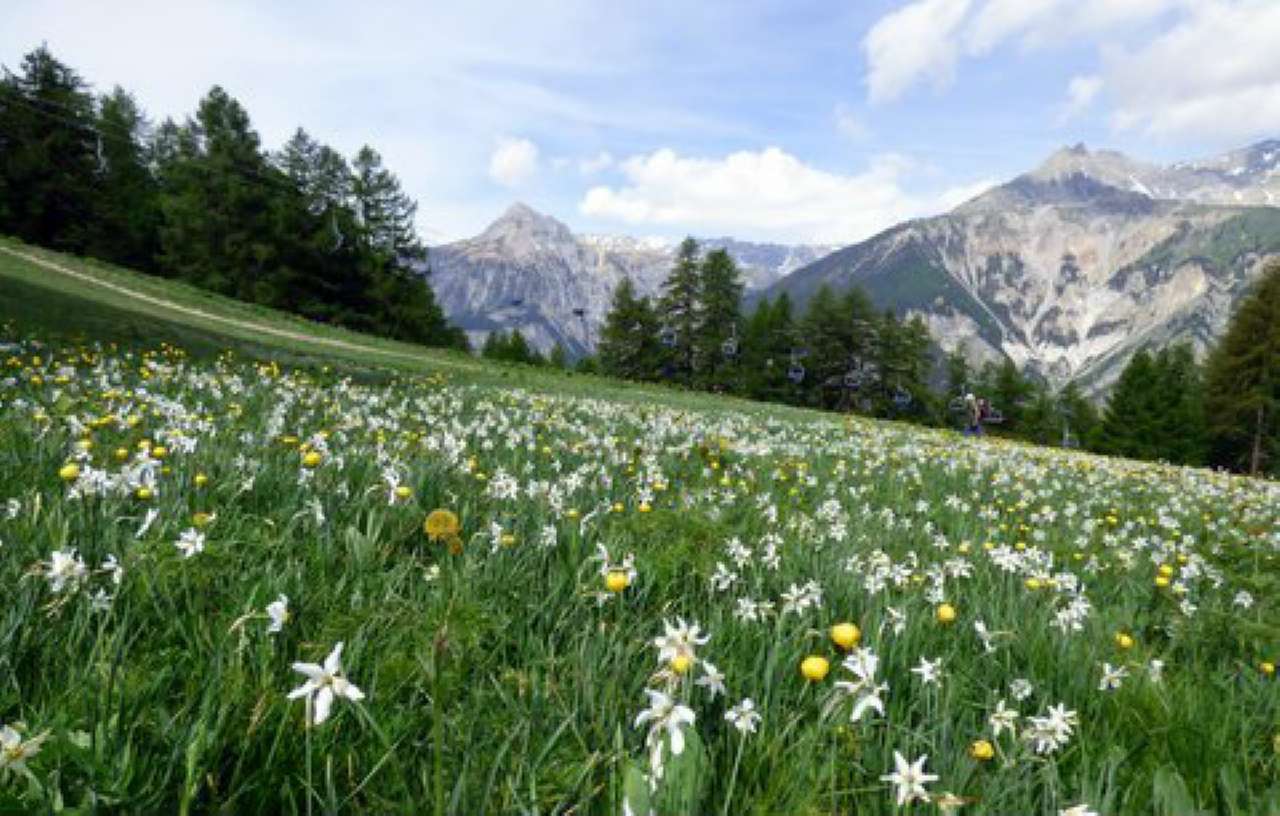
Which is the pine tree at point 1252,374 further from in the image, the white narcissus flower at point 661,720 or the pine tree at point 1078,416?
the white narcissus flower at point 661,720

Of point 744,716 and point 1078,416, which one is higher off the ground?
point 1078,416

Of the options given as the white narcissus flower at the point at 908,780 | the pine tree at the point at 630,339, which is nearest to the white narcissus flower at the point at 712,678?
the white narcissus flower at the point at 908,780

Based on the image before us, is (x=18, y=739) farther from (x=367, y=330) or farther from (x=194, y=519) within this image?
(x=367, y=330)

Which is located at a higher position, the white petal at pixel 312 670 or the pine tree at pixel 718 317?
the pine tree at pixel 718 317

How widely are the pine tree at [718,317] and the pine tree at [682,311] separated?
2.49 feet

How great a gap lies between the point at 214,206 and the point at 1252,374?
90006 mm

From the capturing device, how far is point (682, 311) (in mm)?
92875

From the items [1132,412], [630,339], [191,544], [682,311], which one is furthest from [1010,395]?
[191,544]

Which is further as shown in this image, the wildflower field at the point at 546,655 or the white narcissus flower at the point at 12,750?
the wildflower field at the point at 546,655

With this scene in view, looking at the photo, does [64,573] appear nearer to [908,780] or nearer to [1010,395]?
[908,780]

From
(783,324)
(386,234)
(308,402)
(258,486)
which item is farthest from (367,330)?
(258,486)

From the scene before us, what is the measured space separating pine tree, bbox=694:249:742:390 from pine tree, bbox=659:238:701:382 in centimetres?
76

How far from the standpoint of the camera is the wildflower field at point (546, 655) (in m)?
1.73

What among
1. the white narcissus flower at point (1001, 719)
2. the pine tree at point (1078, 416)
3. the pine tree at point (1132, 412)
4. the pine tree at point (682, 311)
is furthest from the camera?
the pine tree at point (682, 311)
